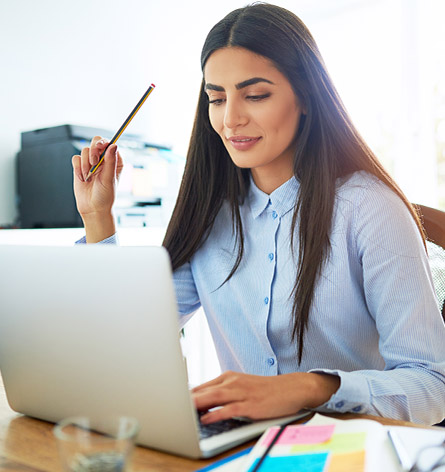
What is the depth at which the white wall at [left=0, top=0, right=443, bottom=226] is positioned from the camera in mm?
2219

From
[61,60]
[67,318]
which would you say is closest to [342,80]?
[61,60]

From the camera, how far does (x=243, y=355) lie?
3.84 ft

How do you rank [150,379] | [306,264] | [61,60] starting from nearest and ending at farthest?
[150,379] → [306,264] → [61,60]

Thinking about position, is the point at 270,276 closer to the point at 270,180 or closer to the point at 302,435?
the point at 270,180

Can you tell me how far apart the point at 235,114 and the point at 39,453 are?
0.73 meters

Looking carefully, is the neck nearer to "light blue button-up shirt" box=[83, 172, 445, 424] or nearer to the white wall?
"light blue button-up shirt" box=[83, 172, 445, 424]

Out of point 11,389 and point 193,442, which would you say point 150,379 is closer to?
point 193,442

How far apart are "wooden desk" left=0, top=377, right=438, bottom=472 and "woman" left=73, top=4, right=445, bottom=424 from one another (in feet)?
1.08

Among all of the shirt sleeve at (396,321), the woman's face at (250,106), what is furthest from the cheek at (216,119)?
the shirt sleeve at (396,321)

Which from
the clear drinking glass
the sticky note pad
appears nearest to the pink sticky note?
the sticky note pad

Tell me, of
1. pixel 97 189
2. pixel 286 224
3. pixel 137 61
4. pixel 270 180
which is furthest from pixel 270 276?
pixel 137 61

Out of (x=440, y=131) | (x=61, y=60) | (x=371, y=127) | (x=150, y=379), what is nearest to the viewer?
(x=150, y=379)

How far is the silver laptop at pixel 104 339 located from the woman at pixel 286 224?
0.37 meters

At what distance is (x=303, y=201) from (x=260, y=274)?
0.57 ft
